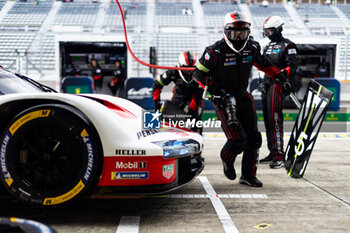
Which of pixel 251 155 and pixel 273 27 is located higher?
pixel 273 27

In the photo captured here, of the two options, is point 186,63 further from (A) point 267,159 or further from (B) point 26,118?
(B) point 26,118

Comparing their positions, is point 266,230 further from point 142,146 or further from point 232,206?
point 142,146

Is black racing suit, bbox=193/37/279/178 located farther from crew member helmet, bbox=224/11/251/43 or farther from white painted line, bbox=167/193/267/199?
white painted line, bbox=167/193/267/199

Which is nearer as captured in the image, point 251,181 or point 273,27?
point 251,181

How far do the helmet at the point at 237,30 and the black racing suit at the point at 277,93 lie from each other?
5.56 feet

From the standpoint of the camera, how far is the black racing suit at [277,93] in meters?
5.96

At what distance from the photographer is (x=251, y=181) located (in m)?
4.65

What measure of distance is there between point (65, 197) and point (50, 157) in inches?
12.2

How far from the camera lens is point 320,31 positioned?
23641 millimetres

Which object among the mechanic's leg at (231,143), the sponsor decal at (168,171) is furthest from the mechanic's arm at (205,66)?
the sponsor decal at (168,171)

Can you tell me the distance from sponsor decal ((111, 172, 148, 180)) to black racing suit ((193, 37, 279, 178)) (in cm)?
158

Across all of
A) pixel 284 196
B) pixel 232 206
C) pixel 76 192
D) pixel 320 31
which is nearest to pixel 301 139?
pixel 284 196

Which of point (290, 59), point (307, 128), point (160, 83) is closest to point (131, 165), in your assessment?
point (307, 128)

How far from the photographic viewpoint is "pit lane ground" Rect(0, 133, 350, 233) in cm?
318
